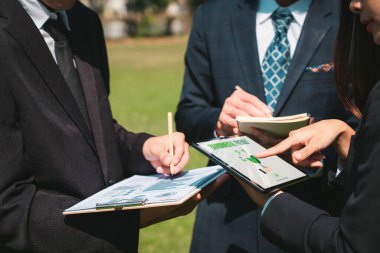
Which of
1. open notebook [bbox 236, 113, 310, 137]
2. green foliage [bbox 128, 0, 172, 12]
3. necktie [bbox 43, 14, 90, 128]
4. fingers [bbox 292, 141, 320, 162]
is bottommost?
green foliage [bbox 128, 0, 172, 12]

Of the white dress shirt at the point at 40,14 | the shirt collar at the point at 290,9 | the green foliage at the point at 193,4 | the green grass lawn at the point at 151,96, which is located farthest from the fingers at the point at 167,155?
the green foliage at the point at 193,4

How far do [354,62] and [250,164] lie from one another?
63cm

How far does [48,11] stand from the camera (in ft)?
8.21

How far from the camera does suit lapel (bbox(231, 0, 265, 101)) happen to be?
2969 mm

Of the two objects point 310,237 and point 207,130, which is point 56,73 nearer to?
point 207,130

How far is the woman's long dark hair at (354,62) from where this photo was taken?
7.76 ft

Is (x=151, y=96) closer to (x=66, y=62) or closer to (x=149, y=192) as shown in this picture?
(x=66, y=62)

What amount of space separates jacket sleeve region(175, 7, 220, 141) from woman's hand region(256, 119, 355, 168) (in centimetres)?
83

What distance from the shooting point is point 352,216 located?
6.06 feet

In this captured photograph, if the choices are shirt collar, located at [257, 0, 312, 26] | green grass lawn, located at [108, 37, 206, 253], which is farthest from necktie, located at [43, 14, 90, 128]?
green grass lawn, located at [108, 37, 206, 253]

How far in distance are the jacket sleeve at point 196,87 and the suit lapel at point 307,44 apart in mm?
430

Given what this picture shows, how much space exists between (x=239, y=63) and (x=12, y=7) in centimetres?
123

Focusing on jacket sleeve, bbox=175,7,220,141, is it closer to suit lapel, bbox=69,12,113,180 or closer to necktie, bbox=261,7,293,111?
necktie, bbox=261,7,293,111

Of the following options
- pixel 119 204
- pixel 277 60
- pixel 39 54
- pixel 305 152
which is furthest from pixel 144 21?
pixel 119 204
